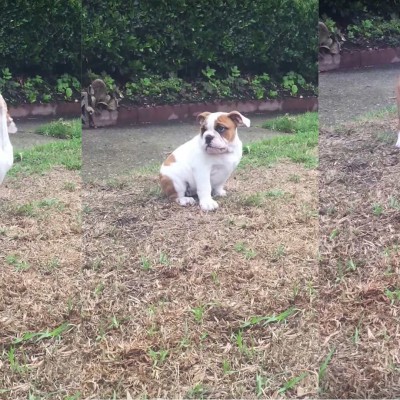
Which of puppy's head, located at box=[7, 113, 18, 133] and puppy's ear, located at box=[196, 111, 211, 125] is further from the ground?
puppy's ear, located at box=[196, 111, 211, 125]

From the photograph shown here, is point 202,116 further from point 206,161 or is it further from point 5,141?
point 5,141

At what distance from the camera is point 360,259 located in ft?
7.80

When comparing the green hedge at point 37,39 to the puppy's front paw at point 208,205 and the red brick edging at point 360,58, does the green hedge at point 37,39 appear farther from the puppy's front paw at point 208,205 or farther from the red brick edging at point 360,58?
the red brick edging at point 360,58

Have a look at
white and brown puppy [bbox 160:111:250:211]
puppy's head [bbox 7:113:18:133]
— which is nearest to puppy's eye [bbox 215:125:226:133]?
white and brown puppy [bbox 160:111:250:211]

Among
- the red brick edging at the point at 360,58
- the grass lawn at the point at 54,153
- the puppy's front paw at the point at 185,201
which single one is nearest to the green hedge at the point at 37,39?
the grass lawn at the point at 54,153

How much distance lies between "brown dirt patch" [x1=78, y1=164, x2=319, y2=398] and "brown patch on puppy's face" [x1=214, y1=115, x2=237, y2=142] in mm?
165

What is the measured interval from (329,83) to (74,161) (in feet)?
3.40

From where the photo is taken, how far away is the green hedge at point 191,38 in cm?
243

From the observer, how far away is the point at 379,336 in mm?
2328

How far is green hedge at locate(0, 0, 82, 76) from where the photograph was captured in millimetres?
2496

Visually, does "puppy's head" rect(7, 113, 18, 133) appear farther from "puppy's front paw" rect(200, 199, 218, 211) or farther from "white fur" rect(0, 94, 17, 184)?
"puppy's front paw" rect(200, 199, 218, 211)

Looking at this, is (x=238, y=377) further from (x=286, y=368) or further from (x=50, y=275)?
(x=50, y=275)

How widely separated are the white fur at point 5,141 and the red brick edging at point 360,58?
1254 mm

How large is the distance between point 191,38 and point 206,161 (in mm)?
484
